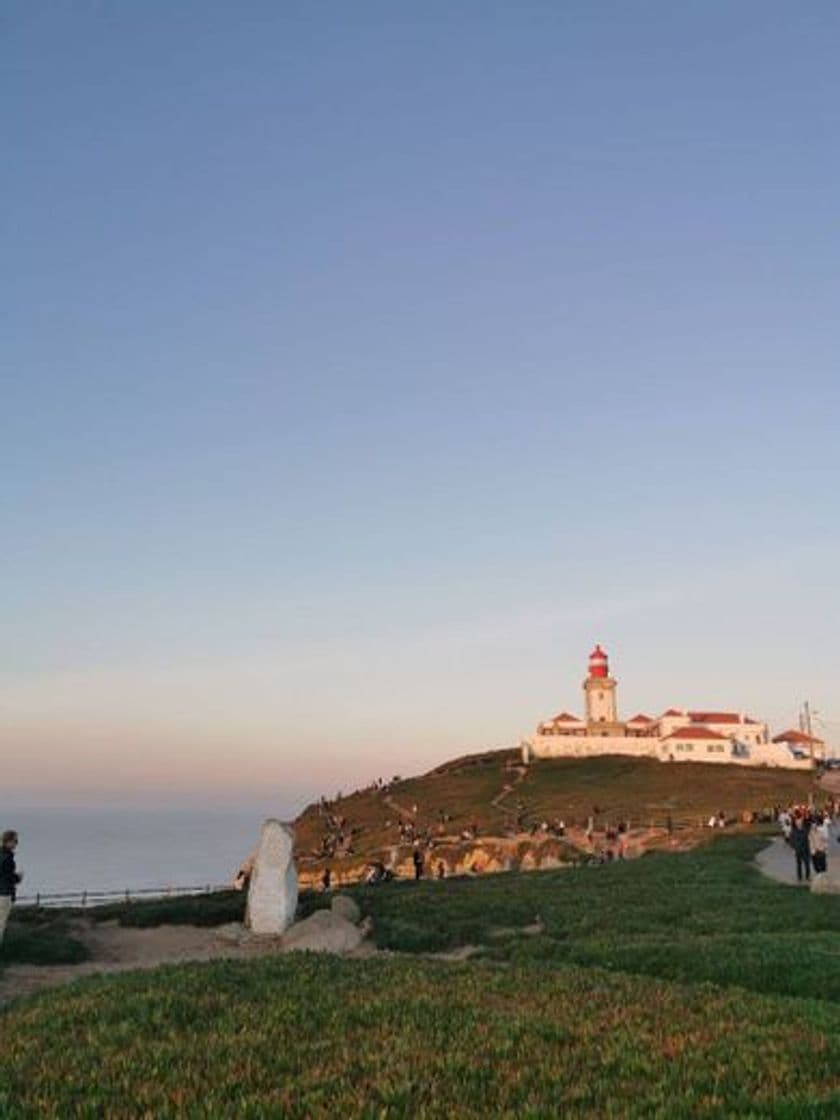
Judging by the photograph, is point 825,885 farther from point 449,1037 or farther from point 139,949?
point 449,1037

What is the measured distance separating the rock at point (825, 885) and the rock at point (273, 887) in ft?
59.4

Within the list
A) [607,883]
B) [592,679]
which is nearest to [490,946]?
[607,883]

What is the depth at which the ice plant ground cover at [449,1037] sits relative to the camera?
9.56 metres

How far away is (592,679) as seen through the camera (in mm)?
174750

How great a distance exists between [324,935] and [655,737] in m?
138

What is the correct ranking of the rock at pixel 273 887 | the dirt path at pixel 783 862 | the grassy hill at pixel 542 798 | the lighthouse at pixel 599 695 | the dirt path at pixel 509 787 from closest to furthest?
the rock at pixel 273 887 < the dirt path at pixel 783 862 < the grassy hill at pixel 542 798 < the dirt path at pixel 509 787 < the lighthouse at pixel 599 695

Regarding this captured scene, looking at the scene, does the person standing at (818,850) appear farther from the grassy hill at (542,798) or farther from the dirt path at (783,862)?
the grassy hill at (542,798)

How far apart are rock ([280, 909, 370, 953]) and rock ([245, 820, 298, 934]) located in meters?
0.68

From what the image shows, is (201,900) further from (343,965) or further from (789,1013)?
(789,1013)

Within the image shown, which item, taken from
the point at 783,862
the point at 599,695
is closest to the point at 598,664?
the point at 599,695

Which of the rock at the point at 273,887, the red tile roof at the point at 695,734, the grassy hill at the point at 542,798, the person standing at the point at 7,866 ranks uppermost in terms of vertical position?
the red tile roof at the point at 695,734

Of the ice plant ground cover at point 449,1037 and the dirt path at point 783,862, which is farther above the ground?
the ice plant ground cover at point 449,1037

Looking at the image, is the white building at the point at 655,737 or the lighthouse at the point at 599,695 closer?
the white building at the point at 655,737

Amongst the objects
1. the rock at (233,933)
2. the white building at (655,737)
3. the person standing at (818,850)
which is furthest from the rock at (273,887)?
the white building at (655,737)
